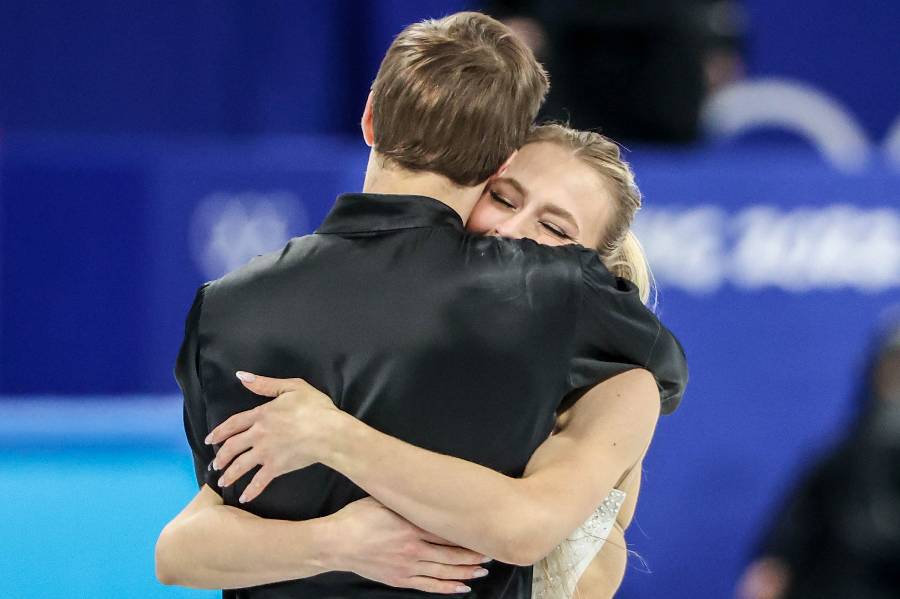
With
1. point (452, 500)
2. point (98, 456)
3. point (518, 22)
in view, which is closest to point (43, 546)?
point (98, 456)

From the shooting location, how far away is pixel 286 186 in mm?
4422

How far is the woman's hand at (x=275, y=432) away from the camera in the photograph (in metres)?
1.75

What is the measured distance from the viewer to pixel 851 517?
4.11m

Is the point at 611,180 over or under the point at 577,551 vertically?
over

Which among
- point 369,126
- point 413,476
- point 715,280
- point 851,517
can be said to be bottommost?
point 851,517

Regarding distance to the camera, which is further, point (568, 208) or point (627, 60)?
point (627, 60)

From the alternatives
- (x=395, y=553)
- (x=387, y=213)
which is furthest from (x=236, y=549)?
(x=387, y=213)

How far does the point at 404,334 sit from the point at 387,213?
0.54 ft

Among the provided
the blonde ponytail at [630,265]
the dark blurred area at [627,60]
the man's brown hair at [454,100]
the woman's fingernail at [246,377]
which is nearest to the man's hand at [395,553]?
the woman's fingernail at [246,377]

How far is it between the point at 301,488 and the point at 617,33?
337cm

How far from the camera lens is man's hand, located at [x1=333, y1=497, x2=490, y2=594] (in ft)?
5.89

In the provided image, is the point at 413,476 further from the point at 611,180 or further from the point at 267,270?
the point at 611,180

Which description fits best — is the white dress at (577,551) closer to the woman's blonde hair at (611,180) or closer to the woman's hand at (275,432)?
the woman's blonde hair at (611,180)

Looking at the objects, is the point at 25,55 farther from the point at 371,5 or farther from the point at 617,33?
the point at 617,33
